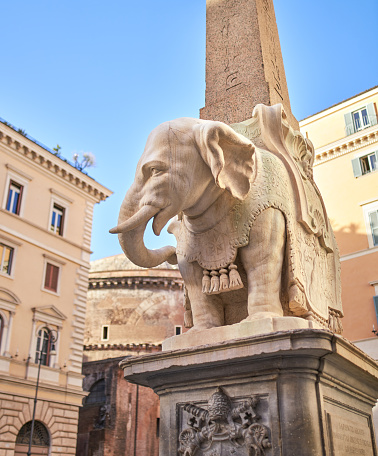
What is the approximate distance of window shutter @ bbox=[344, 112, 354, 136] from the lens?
19109 millimetres

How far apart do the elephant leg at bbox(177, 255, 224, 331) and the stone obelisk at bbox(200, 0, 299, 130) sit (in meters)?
1.60

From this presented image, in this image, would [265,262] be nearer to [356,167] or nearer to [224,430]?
[224,430]

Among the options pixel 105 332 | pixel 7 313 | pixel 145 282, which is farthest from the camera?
pixel 145 282

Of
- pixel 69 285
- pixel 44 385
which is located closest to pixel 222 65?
pixel 44 385

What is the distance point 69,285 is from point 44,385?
4430 millimetres

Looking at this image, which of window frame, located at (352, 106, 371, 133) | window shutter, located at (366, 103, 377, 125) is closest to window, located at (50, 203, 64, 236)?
window frame, located at (352, 106, 371, 133)

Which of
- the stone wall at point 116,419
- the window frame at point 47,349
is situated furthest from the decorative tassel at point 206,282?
the stone wall at point 116,419

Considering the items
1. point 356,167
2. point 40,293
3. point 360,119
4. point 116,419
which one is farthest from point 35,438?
point 360,119

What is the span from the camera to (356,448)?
10.6 feet

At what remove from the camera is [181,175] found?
3.28 meters

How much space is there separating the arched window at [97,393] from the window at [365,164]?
53.7 feet

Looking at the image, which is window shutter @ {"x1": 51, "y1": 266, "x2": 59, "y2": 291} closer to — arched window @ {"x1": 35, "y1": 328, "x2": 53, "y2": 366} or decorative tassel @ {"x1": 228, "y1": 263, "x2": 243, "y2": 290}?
arched window @ {"x1": 35, "y1": 328, "x2": 53, "y2": 366}

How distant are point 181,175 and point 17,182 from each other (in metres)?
18.9

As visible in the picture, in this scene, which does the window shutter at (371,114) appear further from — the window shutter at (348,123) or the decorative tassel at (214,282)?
the decorative tassel at (214,282)
